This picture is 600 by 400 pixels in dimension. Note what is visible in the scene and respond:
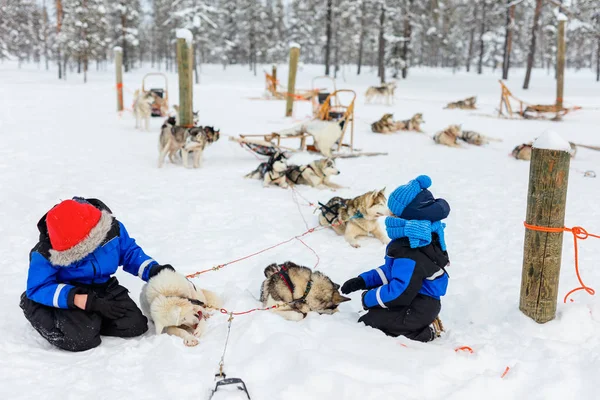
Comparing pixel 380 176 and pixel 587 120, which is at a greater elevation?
pixel 587 120

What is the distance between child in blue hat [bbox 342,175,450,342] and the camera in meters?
2.62

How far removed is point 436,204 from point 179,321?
1.57 m

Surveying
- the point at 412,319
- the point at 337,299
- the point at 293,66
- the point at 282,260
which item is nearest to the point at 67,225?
the point at 337,299

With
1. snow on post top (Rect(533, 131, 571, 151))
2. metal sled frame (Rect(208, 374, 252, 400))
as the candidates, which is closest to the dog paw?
metal sled frame (Rect(208, 374, 252, 400))

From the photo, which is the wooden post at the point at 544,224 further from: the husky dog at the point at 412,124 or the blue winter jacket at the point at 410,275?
the husky dog at the point at 412,124

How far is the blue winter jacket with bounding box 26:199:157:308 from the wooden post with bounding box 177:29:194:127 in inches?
241

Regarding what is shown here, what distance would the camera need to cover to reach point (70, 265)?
266 cm

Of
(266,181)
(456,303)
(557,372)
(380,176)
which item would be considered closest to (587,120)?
(380,176)

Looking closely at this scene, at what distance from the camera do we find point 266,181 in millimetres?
6688

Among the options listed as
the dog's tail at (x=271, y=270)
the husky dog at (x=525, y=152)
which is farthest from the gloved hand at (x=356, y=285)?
the husky dog at (x=525, y=152)

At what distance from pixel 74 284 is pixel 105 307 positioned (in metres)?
0.26

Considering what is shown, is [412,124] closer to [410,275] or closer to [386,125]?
[386,125]

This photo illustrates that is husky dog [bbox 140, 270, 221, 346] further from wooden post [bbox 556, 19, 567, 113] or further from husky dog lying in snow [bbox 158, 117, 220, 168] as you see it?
wooden post [bbox 556, 19, 567, 113]

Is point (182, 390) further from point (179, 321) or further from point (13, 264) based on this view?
point (13, 264)
